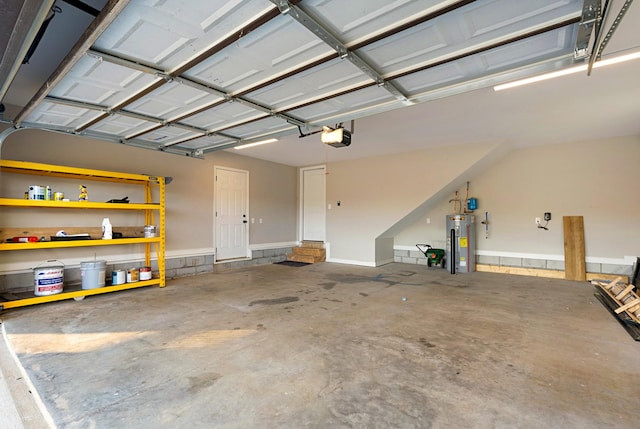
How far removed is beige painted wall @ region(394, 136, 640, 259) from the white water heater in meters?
0.52

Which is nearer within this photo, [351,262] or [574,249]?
[574,249]

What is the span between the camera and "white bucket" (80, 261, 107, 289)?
174 inches

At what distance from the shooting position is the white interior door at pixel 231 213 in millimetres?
6799

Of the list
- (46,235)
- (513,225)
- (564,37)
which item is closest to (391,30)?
(564,37)

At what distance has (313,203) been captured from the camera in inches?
343

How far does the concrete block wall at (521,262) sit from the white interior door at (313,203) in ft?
7.54

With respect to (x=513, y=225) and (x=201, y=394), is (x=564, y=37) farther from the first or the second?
(x=513, y=225)

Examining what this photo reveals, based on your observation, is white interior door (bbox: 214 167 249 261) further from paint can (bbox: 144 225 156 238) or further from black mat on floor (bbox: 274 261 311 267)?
paint can (bbox: 144 225 156 238)

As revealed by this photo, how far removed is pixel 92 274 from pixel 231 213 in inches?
122

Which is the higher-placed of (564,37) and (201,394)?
(564,37)

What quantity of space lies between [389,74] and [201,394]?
2961mm

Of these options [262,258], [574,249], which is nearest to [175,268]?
[262,258]

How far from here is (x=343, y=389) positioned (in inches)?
83.7

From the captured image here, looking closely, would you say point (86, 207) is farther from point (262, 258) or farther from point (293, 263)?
point (293, 263)
